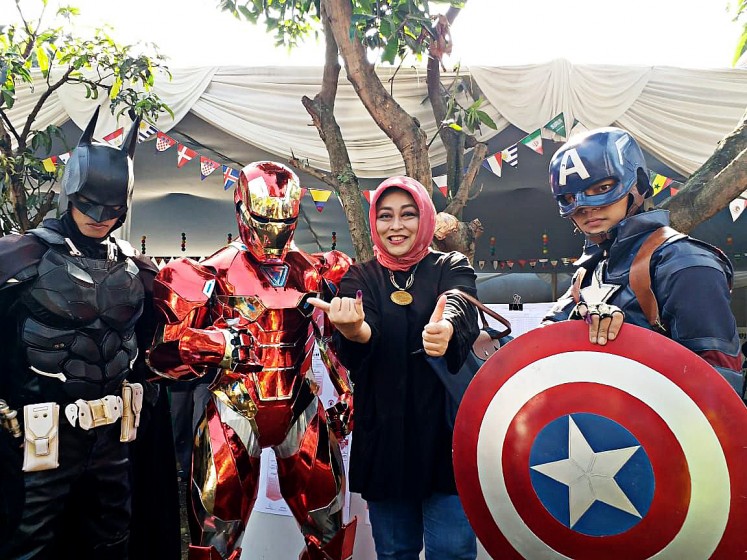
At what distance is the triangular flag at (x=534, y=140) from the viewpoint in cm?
466

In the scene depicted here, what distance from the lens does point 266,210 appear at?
7.18 feet

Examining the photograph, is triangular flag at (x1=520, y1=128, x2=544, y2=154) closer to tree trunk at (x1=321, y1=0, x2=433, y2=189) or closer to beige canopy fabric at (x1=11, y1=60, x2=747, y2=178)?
beige canopy fabric at (x1=11, y1=60, x2=747, y2=178)

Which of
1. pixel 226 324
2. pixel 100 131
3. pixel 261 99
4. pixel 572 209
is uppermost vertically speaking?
pixel 261 99

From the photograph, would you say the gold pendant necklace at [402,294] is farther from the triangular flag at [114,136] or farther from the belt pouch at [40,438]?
the triangular flag at [114,136]

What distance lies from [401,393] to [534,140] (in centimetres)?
346

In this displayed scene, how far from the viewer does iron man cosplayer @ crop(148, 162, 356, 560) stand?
80.4 inches

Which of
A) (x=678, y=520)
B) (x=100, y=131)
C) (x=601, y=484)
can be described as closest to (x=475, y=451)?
(x=601, y=484)

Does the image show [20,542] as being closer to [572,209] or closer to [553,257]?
[572,209]

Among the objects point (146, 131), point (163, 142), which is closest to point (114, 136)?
point (146, 131)

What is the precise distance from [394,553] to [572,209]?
1.29 meters

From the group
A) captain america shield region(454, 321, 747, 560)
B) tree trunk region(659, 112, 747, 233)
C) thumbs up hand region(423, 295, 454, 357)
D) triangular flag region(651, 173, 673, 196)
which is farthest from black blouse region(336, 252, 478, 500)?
triangular flag region(651, 173, 673, 196)

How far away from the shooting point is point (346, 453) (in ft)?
9.30

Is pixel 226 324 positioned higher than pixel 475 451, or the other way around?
pixel 226 324

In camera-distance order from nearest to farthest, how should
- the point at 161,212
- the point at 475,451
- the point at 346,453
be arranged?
the point at 475,451, the point at 346,453, the point at 161,212
